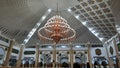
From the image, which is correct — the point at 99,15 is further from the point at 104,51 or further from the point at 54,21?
the point at 104,51

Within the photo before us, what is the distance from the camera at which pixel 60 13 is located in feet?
32.8

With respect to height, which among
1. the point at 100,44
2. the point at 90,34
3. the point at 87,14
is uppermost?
the point at 87,14

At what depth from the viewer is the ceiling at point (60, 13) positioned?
25.8ft

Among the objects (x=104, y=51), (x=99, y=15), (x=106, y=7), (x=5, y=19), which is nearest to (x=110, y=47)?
(x=104, y=51)

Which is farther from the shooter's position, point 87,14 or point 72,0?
point 87,14

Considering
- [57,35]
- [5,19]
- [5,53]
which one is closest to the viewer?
[57,35]

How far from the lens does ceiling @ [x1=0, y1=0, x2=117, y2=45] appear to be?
25.8ft

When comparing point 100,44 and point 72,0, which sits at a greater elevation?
point 72,0

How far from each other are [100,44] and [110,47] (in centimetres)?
191

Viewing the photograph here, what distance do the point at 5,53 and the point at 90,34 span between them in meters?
9.43

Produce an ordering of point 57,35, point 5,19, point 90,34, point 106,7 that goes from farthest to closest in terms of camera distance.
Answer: point 90,34
point 5,19
point 106,7
point 57,35

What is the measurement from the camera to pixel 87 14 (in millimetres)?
9484

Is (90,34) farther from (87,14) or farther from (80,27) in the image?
(87,14)

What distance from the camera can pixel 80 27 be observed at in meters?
12.1
